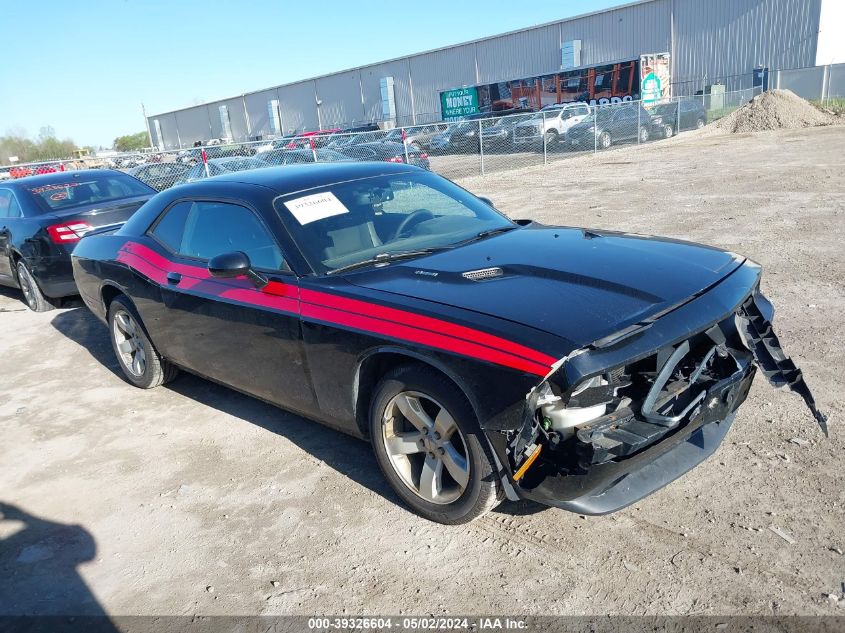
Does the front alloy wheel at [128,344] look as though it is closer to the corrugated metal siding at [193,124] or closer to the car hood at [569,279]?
the car hood at [569,279]

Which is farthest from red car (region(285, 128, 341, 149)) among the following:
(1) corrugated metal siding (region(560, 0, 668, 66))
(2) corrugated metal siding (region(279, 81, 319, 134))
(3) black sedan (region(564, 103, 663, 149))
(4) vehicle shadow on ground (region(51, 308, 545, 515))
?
(2) corrugated metal siding (region(279, 81, 319, 134))

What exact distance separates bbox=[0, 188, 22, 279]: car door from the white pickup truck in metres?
15.4

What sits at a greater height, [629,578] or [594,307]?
[594,307]

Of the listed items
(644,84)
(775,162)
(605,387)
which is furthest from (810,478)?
(644,84)

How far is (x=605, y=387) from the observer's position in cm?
263

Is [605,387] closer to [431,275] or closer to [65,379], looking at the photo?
[431,275]

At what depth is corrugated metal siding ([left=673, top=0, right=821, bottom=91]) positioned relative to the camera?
3491 cm

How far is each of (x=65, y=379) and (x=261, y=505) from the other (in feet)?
10.8

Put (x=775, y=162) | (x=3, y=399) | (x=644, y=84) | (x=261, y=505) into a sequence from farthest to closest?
(x=644, y=84), (x=775, y=162), (x=3, y=399), (x=261, y=505)

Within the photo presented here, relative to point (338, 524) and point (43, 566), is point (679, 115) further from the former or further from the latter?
point (43, 566)

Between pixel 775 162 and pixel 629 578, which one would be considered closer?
pixel 629 578

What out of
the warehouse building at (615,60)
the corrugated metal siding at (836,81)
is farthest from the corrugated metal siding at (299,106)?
the corrugated metal siding at (836,81)

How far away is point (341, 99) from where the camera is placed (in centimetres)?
5997

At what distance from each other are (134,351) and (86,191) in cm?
399
